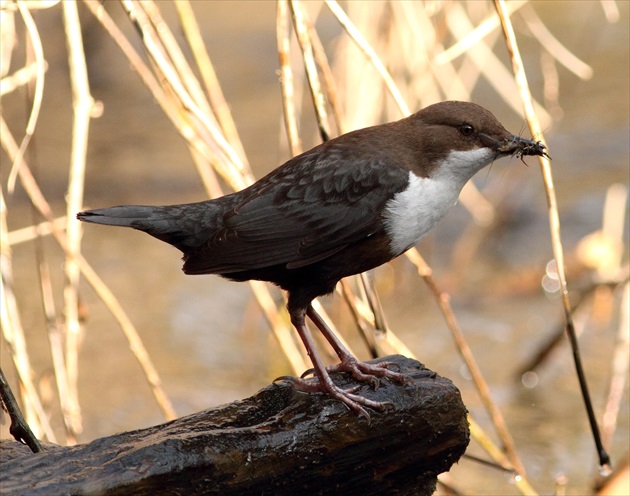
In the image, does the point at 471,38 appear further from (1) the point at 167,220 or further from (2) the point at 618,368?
(2) the point at 618,368

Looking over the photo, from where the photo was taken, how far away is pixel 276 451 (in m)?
2.89

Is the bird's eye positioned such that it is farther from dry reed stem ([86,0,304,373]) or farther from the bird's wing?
dry reed stem ([86,0,304,373])

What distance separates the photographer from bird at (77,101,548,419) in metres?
3.27

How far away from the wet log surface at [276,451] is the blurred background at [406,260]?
67 centimetres

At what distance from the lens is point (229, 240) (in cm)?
333

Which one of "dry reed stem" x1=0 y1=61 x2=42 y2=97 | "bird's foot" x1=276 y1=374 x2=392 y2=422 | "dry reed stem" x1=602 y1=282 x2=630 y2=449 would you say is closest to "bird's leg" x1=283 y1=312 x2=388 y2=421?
"bird's foot" x1=276 y1=374 x2=392 y2=422

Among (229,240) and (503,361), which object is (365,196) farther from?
(503,361)

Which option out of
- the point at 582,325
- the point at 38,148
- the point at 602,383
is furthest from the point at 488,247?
the point at 38,148

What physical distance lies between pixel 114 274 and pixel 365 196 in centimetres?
483

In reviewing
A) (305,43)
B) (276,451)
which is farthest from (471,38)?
(276,451)

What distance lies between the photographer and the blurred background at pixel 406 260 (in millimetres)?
5176

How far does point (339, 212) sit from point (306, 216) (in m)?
Result: 0.12

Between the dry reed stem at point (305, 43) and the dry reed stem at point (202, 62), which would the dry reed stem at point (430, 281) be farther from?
the dry reed stem at point (202, 62)

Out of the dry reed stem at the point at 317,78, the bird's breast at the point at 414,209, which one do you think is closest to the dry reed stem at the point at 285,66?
the dry reed stem at the point at 317,78
